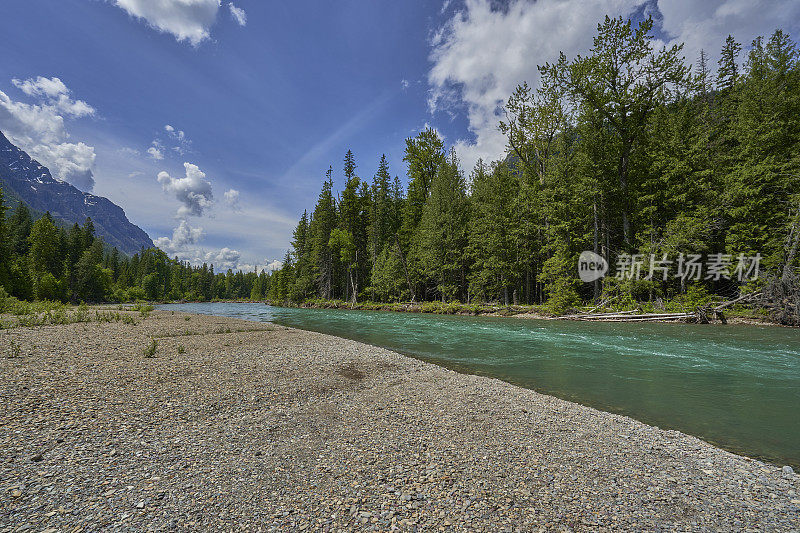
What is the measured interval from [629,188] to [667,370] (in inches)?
901

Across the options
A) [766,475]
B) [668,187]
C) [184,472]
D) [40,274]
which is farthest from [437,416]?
[40,274]

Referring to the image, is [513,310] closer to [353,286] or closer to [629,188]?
[629,188]

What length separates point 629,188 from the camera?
1049 inches

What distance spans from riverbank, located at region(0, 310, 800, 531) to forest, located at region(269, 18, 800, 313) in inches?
911

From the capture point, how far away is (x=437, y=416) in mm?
6191

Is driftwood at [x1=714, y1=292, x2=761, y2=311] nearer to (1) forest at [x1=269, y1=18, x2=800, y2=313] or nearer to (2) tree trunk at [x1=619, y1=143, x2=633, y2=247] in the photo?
(1) forest at [x1=269, y1=18, x2=800, y2=313]

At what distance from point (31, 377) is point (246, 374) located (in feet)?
14.9

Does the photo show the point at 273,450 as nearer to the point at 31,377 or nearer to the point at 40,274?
the point at 31,377

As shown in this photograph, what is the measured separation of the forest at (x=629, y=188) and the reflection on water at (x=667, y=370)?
7.13 meters

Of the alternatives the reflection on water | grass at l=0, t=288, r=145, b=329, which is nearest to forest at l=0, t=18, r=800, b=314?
the reflection on water

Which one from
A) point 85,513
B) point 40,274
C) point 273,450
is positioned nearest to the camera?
point 85,513

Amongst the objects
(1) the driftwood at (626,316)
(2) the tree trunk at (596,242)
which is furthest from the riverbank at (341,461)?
(2) the tree trunk at (596,242)

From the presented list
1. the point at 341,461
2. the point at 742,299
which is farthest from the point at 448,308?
the point at 341,461

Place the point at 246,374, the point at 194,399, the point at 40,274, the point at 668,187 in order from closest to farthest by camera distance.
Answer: the point at 194,399 < the point at 246,374 < the point at 668,187 < the point at 40,274
